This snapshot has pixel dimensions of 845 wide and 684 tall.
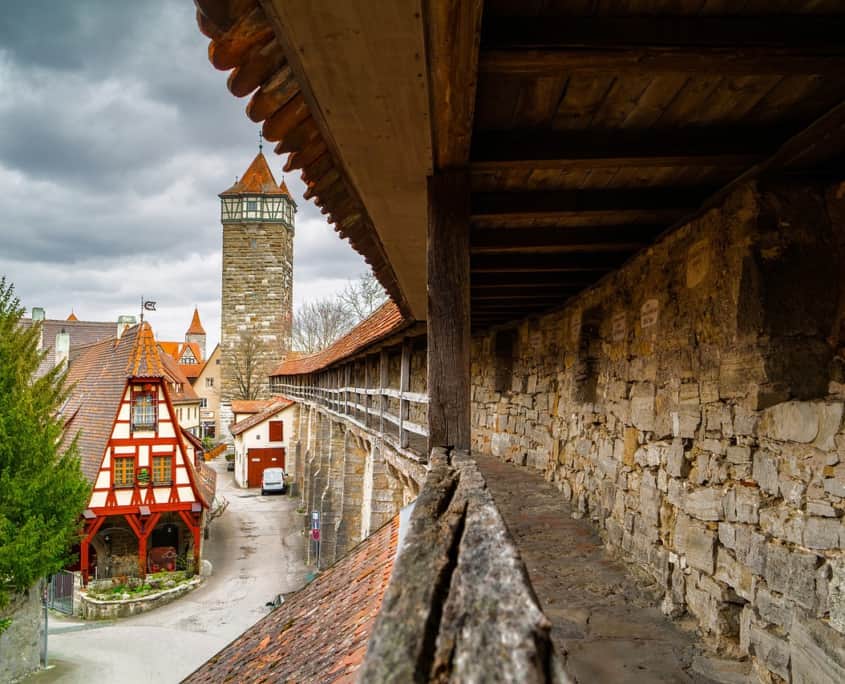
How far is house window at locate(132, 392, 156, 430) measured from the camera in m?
14.6

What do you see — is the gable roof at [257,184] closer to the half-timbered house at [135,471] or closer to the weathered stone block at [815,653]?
the half-timbered house at [135,471]

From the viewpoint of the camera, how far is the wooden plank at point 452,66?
4.42 feet

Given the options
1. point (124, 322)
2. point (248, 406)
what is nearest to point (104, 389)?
point (124, 322)

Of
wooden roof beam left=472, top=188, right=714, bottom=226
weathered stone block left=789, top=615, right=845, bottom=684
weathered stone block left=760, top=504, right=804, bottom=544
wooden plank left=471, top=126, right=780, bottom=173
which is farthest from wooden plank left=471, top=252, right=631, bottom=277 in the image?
weathered stone block left=789, top=615, right=845, bottom=684

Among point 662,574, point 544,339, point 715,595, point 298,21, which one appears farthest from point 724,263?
point 544,339

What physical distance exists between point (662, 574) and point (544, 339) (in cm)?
336

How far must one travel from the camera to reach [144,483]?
1464 centimetres

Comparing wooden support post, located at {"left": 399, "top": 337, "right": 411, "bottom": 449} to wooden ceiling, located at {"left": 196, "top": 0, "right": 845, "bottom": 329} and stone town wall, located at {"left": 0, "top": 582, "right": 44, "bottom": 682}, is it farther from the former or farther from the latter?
stone town wall, located at {"left": 0, "top": 582, "right": 44, "bottom": 682}

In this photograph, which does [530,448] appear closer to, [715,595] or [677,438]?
[677,438]

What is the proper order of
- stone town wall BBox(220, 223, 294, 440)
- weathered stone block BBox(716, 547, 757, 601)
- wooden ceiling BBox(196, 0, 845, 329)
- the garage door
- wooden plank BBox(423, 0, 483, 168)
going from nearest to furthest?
wooden plank BBox(423, 0, 483, 168) → wooden ceiling BBox(196, 0, 845, 329) → weathered stone block BBox(716, 547, 757, 601) → the garage door → stone town wall BBox(220, 223, 294, 440)

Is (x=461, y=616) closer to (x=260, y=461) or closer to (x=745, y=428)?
(x=745, y=428)

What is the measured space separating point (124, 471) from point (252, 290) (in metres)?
20.1

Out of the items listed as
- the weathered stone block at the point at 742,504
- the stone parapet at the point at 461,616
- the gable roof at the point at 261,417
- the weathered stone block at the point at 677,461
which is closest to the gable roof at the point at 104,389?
the gable roof at the point at 261,417

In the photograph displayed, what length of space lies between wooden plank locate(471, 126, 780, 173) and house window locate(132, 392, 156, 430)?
48.0 ft
